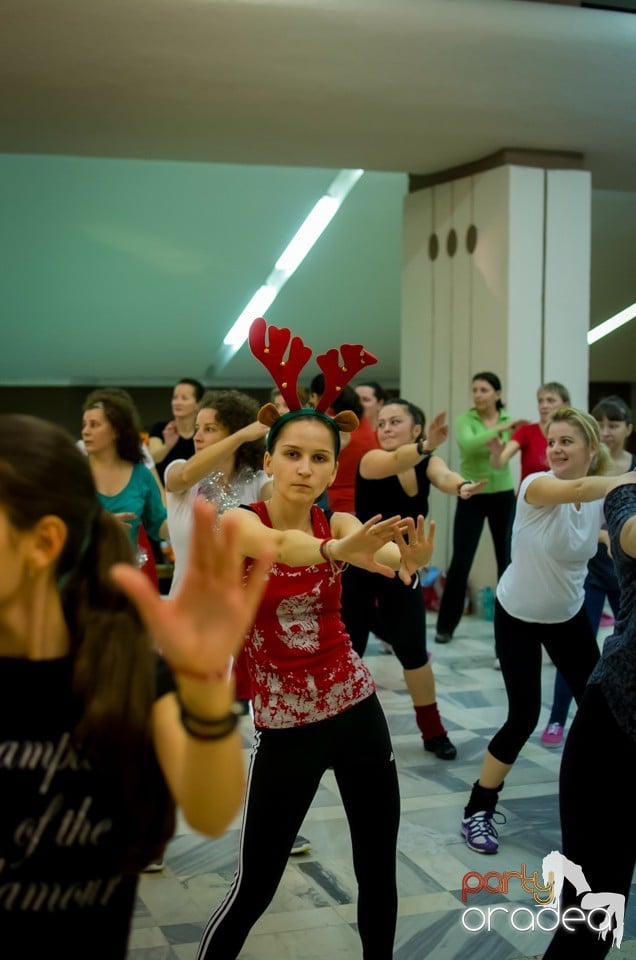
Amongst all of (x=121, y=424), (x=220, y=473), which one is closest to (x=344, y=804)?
(x=220, y=473)

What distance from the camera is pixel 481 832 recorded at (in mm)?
3309

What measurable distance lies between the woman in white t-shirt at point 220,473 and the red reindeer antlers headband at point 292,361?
37.2 inches

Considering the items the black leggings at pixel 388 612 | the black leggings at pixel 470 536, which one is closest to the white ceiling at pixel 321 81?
the black leggings at pixel 470 536

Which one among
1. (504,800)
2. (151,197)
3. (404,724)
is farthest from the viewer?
(151,197)

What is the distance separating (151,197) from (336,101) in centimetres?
379

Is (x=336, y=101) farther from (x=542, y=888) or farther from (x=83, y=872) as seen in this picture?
(x=83, y=872)

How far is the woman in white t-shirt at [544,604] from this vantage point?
324 cm

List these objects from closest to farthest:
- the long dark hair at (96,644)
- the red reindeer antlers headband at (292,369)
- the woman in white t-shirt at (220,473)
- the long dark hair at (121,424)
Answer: the long dark hair at (96,644)
the red reindeer antlers headband at (292,369)
the woman in white t-shirt at (220,473)
the long dark hair at (121,424)

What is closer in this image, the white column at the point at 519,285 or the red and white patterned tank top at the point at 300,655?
the red and white patterned tank top at the point at 300,655

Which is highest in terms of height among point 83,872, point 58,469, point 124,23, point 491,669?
point 124,23

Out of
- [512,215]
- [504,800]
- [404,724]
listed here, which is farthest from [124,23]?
[504,800]

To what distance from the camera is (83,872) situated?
124 centimetres

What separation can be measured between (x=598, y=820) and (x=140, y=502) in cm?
253

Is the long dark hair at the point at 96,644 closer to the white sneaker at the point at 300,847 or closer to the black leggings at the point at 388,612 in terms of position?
the white sneaker at the point at 300,847
